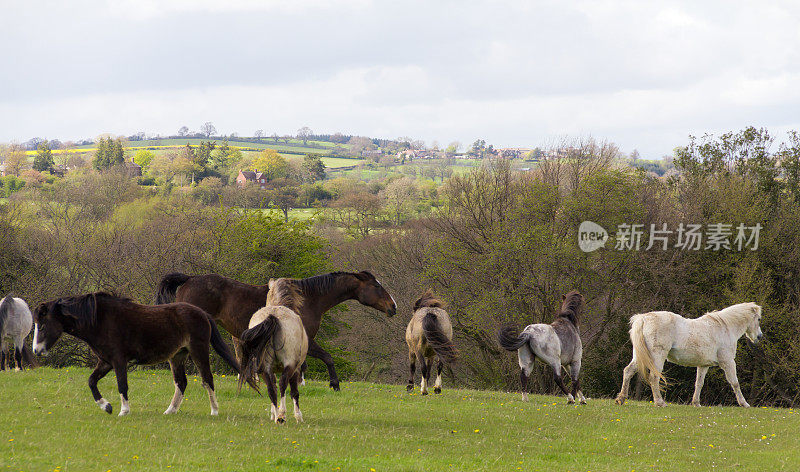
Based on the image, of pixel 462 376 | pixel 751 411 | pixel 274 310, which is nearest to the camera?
pixel 274 310

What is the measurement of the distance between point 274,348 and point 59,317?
11.5ft

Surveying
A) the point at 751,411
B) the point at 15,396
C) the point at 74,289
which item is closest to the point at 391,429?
the point at 15,396

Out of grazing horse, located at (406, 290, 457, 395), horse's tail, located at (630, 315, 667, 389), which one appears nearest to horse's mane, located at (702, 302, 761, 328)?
horse's tail, located at (630, 315, 667, 389)

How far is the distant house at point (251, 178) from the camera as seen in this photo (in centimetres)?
9114

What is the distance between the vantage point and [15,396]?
1270cm

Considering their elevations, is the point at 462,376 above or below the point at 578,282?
below

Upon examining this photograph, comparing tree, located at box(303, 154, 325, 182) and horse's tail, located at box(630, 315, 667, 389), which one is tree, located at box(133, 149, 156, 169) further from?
horse's tail, located at box(630, 315, 667, 389)

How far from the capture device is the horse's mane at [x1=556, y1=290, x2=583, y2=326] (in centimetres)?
1520

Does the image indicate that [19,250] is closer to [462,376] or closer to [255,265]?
[255,265]

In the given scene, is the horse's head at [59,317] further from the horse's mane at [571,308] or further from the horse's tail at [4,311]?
the horse's mane at [571,308]

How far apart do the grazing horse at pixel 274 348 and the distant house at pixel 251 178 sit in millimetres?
79304

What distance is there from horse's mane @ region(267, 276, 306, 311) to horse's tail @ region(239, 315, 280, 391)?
125 cm

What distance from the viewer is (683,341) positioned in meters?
15.5

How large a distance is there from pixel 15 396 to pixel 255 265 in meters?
17.9
